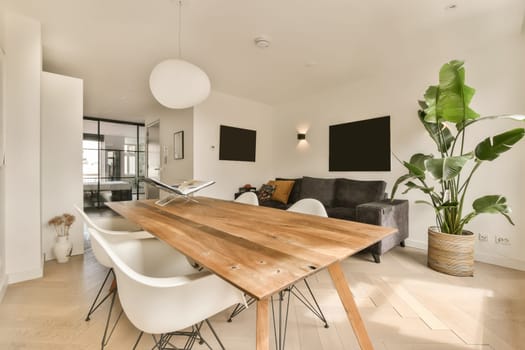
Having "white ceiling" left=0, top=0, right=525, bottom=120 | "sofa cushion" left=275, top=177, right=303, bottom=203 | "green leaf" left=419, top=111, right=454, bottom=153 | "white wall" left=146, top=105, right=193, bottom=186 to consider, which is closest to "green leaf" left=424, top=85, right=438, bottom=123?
"green leaf" left=419, top=111, right=454, bottom=153

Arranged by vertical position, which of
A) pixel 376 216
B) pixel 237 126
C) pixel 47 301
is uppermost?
pixel 237 126

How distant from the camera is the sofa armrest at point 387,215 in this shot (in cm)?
256

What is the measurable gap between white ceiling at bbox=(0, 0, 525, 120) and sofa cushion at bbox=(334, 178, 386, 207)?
5.44ft

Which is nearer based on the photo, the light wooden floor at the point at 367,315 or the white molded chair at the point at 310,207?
the light wooden floor at the point at 367,315

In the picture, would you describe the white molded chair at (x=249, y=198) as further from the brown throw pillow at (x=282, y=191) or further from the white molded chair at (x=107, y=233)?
the brown throw pillow at (x=282, y=191)

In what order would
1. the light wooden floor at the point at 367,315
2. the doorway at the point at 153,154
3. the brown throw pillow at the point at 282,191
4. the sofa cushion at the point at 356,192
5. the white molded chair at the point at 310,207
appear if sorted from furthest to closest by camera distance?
the doorway at the point at 153,154
the brown throw pillow at the point at 282,191
the sofa cushion at the point at 356,192
the white molded chair at the point at 310,207
the light wooden floor at the point at 367,315

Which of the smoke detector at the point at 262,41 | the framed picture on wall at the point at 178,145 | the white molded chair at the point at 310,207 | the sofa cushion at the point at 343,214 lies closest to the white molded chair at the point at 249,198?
the white molded chair at the point at 310,207

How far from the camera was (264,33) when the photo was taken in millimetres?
2488

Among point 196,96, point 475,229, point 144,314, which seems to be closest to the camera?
point 144,314

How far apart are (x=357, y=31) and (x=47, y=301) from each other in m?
3.73

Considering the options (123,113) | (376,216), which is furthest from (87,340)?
(123,113)

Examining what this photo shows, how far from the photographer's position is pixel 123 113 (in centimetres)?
589

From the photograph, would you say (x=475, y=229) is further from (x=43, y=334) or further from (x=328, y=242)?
(x=43, y=334)

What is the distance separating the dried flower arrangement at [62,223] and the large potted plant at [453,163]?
381 centimetres
